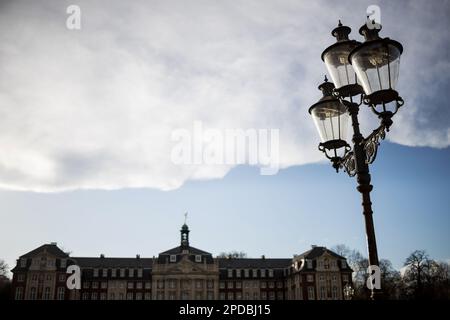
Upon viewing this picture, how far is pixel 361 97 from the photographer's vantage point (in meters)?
6.46

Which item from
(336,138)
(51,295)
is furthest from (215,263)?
(336,138)

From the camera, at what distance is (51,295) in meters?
68.2

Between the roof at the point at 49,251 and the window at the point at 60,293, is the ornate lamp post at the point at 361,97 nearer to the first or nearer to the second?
the window at the point at 60,293

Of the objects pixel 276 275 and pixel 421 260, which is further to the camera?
pixel 276 275

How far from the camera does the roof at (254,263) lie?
7800 centimetres

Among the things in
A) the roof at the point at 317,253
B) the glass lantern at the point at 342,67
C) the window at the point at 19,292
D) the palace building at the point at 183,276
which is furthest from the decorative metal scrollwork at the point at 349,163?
the window at the point at 19,292

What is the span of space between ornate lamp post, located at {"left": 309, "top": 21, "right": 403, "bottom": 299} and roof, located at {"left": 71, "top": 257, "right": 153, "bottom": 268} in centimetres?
7421

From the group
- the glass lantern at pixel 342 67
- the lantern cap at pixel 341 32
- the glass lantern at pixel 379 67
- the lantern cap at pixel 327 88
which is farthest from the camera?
the lantern cap at pixel 327 88

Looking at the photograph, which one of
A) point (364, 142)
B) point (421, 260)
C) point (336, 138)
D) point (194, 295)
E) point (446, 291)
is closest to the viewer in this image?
point (364, 142)

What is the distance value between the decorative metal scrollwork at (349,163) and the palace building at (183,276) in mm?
65597

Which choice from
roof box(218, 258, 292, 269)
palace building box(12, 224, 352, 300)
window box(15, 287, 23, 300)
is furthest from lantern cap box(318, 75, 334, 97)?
window box(15, 287, 23, 300)
